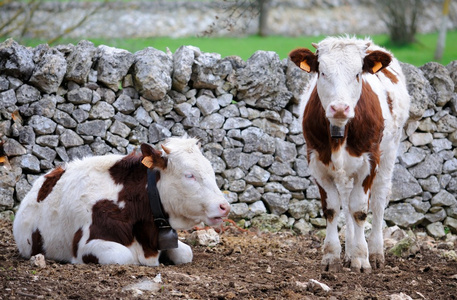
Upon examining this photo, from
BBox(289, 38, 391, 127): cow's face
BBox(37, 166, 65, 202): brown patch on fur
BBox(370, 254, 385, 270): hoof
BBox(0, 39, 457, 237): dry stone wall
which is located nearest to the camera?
BBox(289, 38, 391, 127): cow's face

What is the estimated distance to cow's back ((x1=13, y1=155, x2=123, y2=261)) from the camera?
6500mm

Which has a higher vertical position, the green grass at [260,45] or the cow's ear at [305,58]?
the green grass at [260,45]

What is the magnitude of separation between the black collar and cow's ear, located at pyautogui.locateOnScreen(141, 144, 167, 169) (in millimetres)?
168

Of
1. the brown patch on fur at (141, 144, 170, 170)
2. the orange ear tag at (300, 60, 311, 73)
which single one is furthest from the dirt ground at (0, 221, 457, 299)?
the orange ear tag at (300, 60, 311, 73)

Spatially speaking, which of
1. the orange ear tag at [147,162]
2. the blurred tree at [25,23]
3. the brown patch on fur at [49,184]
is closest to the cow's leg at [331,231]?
the orange ear tag at [147,162]

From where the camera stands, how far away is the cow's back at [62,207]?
6.50 meters

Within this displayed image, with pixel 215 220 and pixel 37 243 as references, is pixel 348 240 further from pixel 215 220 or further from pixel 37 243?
pixel 37 243

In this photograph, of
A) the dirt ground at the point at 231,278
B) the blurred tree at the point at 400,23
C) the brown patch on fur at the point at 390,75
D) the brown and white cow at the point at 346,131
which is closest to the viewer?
the dirt ground at the point at 231,278

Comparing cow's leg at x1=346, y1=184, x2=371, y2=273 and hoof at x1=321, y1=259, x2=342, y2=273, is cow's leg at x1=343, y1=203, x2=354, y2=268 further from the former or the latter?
hoof at x1=321, y1=259, x2=342, y2=273

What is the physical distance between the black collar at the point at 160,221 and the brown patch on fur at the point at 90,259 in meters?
0.68

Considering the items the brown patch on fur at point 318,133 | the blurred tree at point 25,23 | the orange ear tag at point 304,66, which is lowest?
the brown patch on fur at point 318,133

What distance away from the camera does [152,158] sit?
659 cm

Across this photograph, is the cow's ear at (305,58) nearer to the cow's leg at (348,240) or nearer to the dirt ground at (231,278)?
the cow's leg at (348,240)

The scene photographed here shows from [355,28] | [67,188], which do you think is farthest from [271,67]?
A: [355,28]
